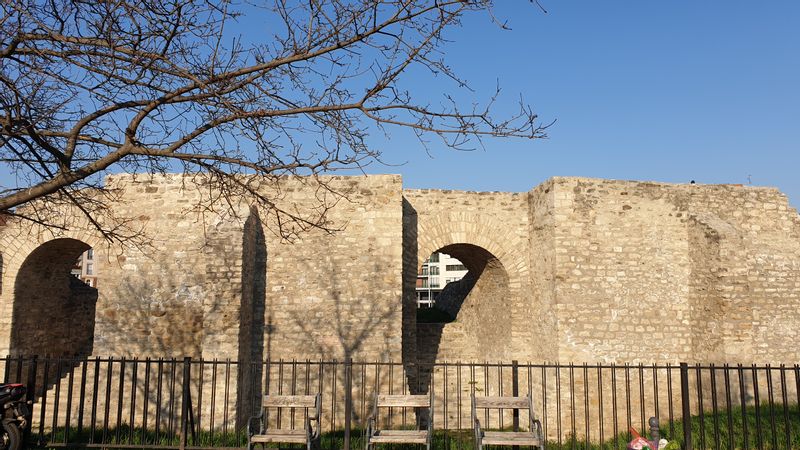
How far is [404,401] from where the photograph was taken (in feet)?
22.0

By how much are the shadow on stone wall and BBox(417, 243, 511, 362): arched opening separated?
3721 millimetres

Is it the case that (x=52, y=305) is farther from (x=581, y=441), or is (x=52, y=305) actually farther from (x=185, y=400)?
(x=581, y=441)

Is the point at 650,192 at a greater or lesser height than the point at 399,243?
greater

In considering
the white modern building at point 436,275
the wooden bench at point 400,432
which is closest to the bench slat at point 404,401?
the wooden bench at point 400,432

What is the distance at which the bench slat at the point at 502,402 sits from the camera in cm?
639

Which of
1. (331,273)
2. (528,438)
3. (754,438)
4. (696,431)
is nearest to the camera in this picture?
(528,438)

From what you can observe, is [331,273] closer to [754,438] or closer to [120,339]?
[120,339]

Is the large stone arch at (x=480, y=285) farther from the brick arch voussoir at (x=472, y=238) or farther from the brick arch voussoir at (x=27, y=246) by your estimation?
the brick arch voussoir at (x=27, y=246)

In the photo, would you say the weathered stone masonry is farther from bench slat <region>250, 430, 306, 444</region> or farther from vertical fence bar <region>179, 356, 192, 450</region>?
bench slat <region>250, 430, 306, 444</region>

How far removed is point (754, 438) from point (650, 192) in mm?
4660

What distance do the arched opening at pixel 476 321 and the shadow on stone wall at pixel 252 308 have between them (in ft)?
12.2

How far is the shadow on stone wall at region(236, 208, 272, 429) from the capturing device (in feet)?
30.2

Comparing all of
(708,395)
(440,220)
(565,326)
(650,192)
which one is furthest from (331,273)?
(708,395)

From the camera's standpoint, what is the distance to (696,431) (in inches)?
344
